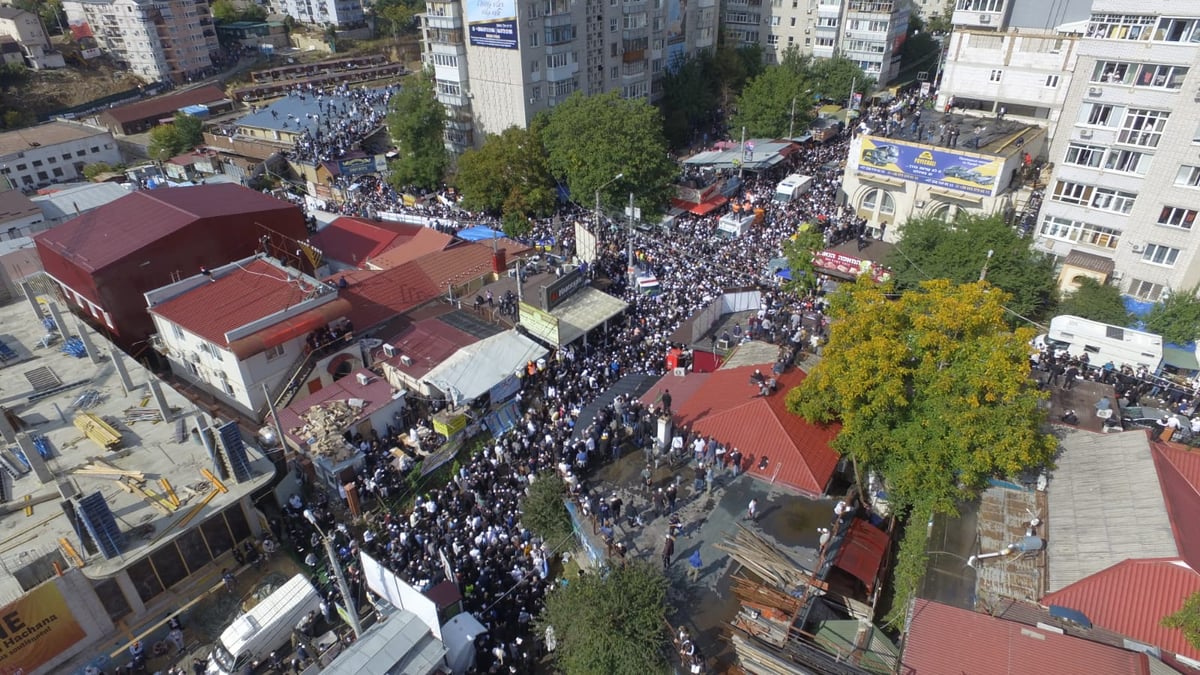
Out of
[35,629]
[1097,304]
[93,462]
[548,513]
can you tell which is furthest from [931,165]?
[35,629]

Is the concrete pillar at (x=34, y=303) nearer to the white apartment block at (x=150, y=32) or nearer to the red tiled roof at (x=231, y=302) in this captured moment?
the red tiled roof at (x=231, y=302)

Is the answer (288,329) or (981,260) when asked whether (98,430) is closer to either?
(288,329)

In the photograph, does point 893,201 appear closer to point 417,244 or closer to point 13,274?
point 417,244

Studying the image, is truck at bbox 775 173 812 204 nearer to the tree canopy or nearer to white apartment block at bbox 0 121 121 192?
the tree canopy

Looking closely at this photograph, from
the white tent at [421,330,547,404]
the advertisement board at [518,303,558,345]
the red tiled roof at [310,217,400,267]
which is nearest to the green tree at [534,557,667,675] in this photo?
the white tent at [421,330,547,404]

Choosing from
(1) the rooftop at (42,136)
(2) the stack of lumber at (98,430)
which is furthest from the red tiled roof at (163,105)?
(2) the stack of lumber at (98,430)

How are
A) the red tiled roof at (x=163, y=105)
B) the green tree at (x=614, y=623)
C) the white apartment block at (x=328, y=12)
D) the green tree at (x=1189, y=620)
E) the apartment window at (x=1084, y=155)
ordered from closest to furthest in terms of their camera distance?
the green tree at (x=1189, y=620), the green tree at (x=614, y=623), the apartment window at (x=1084, y=155), the red tiled roof at (x=163, y=105), the white apartment block at (x=328, y=12)
